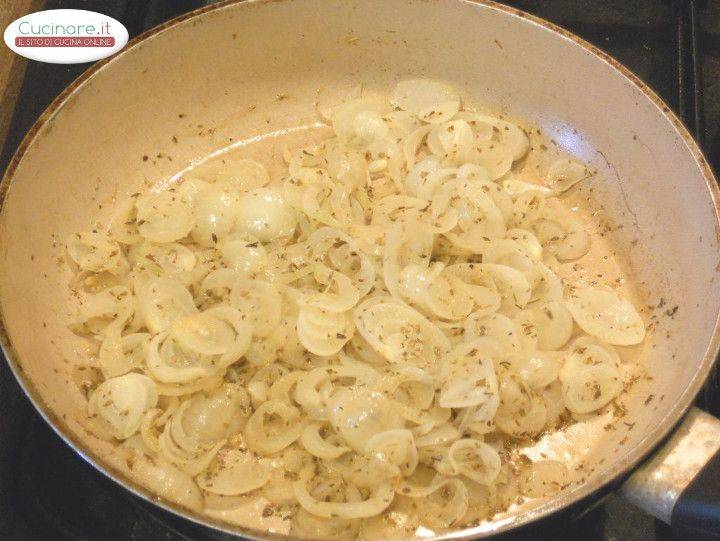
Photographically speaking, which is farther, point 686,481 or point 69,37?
point 69,37

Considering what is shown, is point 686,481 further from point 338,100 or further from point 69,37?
point 69,37

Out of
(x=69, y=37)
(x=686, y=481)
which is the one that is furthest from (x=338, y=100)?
(x=686, y=481)

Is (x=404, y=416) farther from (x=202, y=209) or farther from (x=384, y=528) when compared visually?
(x=202, y=209)

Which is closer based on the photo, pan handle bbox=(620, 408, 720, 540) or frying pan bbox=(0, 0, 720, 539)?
pan handle bbox=(620, 408, 720, 540)

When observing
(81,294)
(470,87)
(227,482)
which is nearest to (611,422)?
(227,482)

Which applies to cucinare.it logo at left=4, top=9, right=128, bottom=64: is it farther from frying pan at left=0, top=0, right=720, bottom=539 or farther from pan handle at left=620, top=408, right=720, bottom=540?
pan handle at left=620, top=408, right=720, bottom=540

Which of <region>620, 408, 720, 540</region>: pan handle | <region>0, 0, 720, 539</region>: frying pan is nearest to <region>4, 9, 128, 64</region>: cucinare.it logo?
<region>0, 0, 720, 539</region>: frying pan
